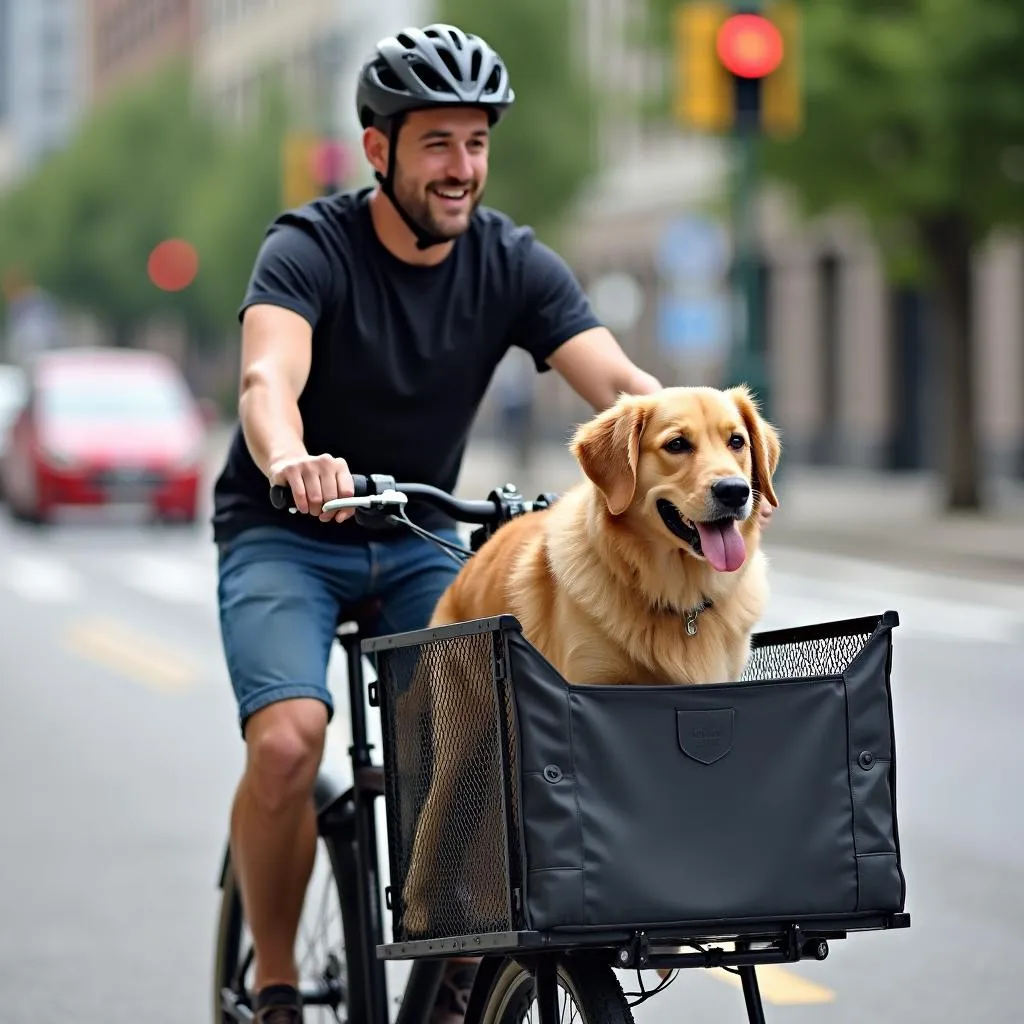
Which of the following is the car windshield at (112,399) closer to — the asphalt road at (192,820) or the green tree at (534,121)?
the asphalt road at (192,820)

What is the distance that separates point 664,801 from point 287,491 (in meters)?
0.96

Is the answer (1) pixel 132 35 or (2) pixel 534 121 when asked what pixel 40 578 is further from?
(1) pixel 132 35

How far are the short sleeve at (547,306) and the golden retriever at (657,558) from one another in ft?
2.67

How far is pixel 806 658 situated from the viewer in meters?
3.93

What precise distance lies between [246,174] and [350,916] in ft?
186

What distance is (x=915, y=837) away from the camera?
8.16 meters

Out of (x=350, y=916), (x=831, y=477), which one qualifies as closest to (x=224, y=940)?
(x=350, y=916)

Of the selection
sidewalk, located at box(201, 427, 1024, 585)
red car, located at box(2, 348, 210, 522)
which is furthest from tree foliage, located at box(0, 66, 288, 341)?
red car, located at box(2, 348, 210, 522)

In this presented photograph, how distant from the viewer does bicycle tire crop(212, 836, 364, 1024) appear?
4.44 meters

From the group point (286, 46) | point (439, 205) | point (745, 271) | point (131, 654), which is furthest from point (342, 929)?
point (286, 46)

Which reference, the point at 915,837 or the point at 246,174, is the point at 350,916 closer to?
the point at 915,837

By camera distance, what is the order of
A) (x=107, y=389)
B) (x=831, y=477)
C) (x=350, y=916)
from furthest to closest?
(x=831, y=477) → (x=107, y=389) → (x=350, y=916)

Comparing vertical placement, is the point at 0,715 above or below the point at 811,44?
below

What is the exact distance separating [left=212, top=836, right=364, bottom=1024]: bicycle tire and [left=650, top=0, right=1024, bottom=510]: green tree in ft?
59.9
